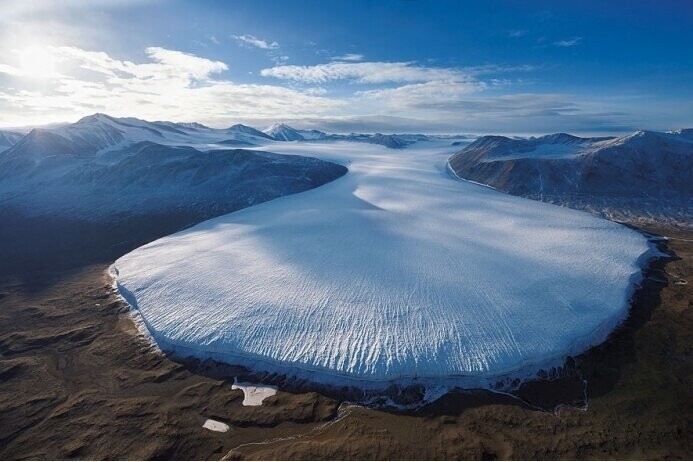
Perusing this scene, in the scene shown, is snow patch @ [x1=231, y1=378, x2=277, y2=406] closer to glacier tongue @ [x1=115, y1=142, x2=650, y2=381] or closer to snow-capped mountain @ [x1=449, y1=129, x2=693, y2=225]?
glacier tongue @ [x1=115, y1=142, x2=650, y2=381]

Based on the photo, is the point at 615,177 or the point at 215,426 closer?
the point at 215,426

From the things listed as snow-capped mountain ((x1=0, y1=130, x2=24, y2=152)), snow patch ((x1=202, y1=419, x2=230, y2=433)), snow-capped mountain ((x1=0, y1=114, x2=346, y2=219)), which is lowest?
snow patch ((x1=202, y1=419, x2=230, y2=433))

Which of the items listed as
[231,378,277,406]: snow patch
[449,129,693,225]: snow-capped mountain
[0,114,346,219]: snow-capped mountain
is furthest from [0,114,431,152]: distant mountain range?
[231,378,277,406]: snow patch

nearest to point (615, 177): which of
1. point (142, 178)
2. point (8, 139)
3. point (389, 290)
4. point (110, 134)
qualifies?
point (389, 290)

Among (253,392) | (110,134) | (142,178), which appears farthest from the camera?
(110,134)

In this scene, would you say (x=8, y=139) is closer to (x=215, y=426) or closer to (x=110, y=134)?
(x=110, y=134)

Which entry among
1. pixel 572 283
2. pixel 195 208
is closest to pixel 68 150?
pixel 195 208

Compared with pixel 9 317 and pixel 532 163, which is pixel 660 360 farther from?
pixel 532 163
